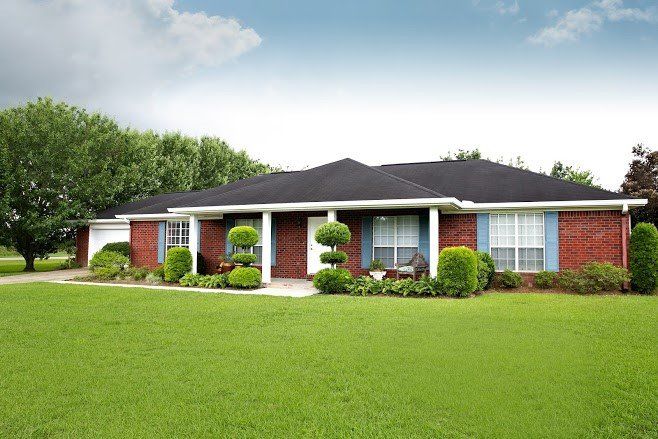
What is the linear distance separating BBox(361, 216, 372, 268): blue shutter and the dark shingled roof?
1.29m

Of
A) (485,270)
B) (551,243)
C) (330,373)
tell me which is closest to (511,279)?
(485,270)

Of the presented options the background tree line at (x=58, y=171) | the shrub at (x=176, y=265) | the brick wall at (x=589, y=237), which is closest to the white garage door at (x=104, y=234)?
the background tree line at (x=58, y=171)

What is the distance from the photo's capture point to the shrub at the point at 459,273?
12094mm

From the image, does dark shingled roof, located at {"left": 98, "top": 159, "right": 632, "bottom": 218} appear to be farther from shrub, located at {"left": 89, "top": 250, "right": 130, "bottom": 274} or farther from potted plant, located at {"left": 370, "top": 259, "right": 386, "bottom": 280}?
shrub, located at {"left": 89, "top": 250, "right": 130, "bottom": 274}

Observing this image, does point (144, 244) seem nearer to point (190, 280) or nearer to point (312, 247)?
point (190, 280)

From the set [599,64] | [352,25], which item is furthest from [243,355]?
[599,64]

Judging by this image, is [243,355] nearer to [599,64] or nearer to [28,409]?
[28,409]

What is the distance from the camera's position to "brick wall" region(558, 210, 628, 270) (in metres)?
13.6

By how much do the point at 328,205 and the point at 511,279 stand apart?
582 cm

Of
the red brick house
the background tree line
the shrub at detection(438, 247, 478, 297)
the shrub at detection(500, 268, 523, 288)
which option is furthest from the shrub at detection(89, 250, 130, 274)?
the shrub at detection(500, 268, 523, 288)

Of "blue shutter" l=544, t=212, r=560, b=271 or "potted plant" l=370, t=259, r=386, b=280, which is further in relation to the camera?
"potted plant" l=370, t=259, r=386, b=280

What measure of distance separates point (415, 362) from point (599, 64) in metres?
15.6

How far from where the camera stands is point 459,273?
12133mm

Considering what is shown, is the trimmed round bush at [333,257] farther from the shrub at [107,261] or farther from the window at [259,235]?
the shrub at [107,261]
